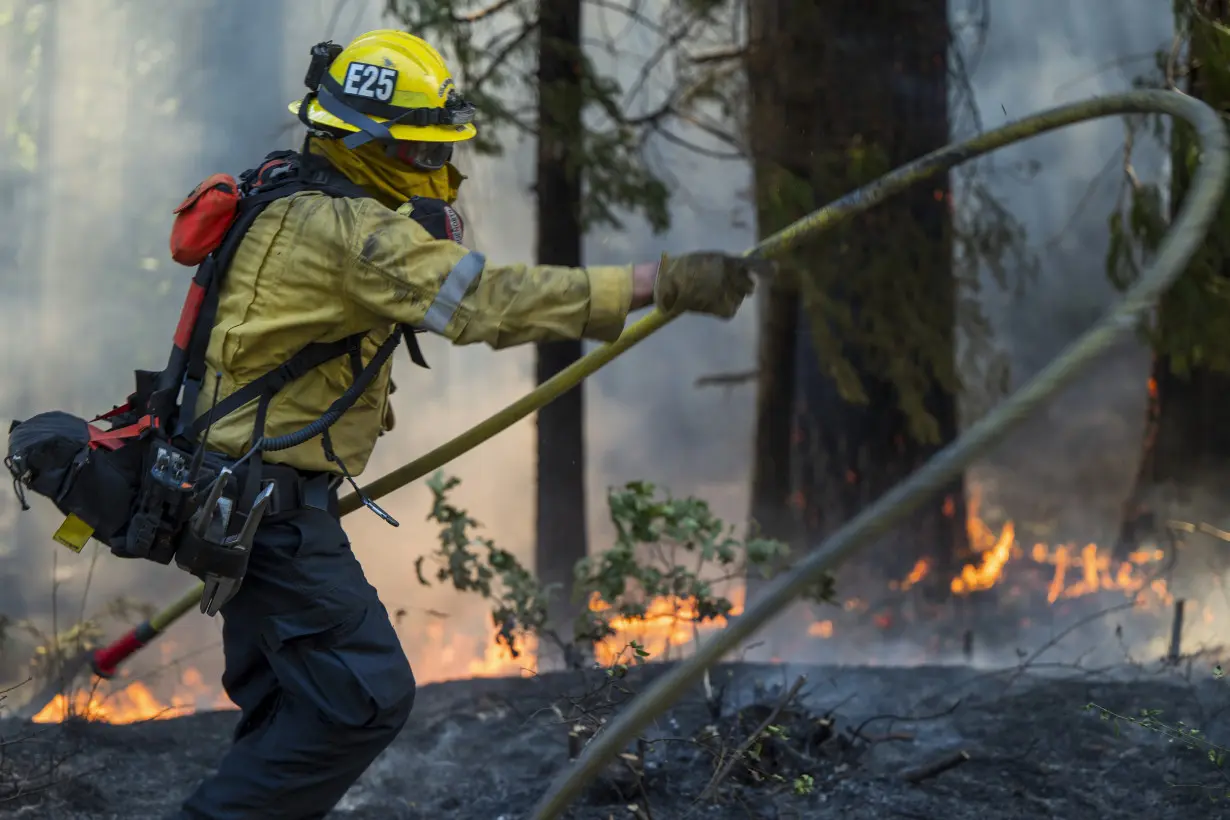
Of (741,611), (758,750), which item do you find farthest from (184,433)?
(741,611)

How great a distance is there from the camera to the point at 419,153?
134 inches

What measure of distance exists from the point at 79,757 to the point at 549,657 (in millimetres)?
3172

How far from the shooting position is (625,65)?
770cm

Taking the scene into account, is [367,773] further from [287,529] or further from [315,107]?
[315,107]

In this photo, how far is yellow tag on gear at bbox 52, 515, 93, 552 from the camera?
3.40m

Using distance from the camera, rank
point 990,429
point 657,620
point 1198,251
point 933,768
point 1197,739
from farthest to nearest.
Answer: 1. point 657,620
2. point 1198,251
3. point 933,768
4. point 1197,739
5. point 990,429

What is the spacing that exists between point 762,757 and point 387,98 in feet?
7.87

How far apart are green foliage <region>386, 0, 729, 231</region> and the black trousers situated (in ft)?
12.7

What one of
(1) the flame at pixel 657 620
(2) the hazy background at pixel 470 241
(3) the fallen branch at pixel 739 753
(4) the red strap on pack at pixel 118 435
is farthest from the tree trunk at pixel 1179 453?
(4) the red strap on pack at pixel 118 435

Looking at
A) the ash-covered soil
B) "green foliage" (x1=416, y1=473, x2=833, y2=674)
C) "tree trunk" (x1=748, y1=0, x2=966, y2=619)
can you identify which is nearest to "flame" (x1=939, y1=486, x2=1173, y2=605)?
"tree trunk" (x1=748, y1=0, x2=966, y2=619)

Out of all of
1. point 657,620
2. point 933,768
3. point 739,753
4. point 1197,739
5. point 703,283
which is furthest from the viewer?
point 657,620

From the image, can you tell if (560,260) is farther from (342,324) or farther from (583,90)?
(342,324)

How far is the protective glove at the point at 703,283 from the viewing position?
298 centimetres

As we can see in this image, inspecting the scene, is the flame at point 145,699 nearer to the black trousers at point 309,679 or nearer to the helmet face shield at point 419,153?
the black trousers at point 309,679
